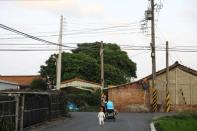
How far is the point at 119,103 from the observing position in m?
60.2

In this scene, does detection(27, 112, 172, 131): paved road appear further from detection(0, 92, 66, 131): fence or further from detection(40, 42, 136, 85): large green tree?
detection(40, 42, 136, 85): large green tree

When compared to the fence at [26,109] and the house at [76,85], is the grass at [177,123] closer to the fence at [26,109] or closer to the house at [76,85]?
the fence at [26,109]

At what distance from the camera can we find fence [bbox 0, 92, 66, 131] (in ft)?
77.5

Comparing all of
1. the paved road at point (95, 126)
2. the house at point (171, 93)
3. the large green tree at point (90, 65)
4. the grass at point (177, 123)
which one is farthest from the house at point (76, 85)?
the paved road at point (95, 126)

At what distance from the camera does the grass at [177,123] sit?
26481 mm

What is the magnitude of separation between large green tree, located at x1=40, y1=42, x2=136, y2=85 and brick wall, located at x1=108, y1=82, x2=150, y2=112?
16396 mm

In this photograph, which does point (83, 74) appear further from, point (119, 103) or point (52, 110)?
point (52, 110)

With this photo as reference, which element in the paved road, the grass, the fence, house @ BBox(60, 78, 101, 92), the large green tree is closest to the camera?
the fence

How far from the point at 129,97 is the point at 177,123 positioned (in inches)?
1161

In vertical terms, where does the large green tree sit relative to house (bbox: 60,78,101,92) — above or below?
above

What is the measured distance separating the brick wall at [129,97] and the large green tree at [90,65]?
53.8ft

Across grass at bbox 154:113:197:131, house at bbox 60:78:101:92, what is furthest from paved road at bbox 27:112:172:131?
house at bbox 60:78:101:92

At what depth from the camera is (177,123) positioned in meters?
30.8

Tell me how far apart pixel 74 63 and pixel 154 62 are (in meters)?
27.2
